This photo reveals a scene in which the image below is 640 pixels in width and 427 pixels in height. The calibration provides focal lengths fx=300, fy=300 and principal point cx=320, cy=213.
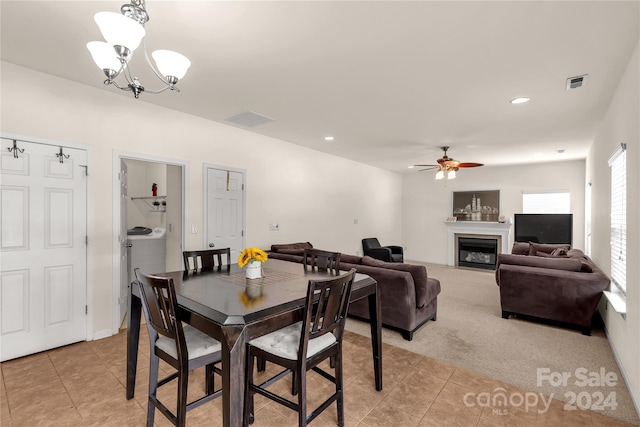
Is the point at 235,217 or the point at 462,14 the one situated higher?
the point at 462,14

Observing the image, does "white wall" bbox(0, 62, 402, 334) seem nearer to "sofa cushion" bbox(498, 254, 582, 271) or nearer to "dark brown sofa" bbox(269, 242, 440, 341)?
"dark brown sofa" bbox(269, 242, 440, 341)

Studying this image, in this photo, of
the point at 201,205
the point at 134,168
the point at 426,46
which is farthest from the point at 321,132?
the point at 134,168

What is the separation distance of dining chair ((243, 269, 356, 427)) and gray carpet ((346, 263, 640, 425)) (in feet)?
5.00

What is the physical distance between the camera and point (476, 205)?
798 cm

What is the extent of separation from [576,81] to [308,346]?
3.41m

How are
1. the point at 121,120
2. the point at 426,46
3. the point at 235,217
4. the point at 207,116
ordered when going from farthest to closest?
the point at 235,217 < the point at 207,116 < the point at 121,120 < the point at 426,46

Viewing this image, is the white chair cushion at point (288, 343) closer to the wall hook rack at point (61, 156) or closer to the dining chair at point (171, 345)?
the dining chair at point (171, 345)

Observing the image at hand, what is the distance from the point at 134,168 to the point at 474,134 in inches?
243

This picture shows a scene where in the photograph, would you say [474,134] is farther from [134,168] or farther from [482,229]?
[134,168]

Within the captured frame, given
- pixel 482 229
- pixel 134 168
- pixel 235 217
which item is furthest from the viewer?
pixel 482 229

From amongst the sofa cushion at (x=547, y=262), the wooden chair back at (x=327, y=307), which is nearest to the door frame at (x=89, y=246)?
the wooden chair back at (x=327, y=307)

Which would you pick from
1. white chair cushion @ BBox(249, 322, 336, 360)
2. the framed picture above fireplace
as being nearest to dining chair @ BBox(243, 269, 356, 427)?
white chair cushion @ BBox(249, 322, 336, 360)

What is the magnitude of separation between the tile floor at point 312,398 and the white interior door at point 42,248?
28 cm

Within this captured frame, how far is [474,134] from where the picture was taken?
473cm
